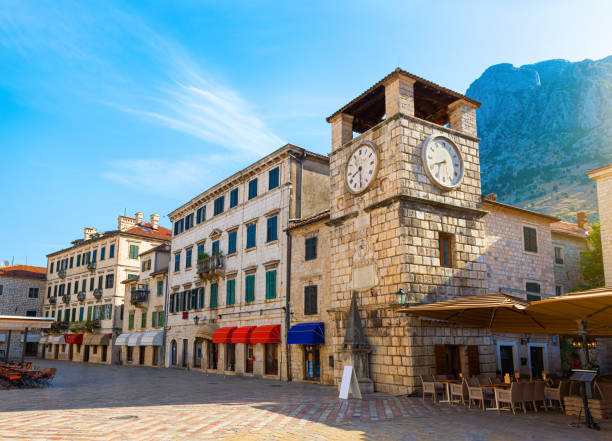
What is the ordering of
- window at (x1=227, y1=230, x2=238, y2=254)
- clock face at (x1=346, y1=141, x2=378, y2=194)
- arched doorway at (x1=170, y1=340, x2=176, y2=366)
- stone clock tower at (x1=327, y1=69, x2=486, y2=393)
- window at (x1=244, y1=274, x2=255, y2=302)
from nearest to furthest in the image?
stone clock tower at (x1=327, y1=69, x2=486, y2=393) → clock face at (x1=346, y1=141, x2=378, y2=194) → window at (x1=244, y1=274, x2=255, y2=302) → window at (x1=227, y1=230, x2=238, y2=254) → arched doorway at (x1=170, y1=340, x2=176, y2=366)

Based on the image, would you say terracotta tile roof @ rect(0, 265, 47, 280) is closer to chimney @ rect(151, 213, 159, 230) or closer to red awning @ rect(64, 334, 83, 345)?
red awning @ rect(64, 334, 83, 345)

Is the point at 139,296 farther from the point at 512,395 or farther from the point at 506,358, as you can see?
the point at 512,395

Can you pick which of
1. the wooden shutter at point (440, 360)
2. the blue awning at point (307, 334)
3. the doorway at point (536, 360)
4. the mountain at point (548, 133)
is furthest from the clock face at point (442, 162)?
the mountain at point (548, 133)

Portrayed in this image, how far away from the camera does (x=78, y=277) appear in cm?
5384

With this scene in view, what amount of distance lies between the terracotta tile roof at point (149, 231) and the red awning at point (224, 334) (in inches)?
929

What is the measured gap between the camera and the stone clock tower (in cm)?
1662

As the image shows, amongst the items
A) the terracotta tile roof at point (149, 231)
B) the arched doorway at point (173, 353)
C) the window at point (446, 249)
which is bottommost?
the arched doorway at point (173, 353)

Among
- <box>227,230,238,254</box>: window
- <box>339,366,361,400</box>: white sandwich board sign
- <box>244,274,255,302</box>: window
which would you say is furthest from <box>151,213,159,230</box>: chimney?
<box>339,366,361,400</box>: white sandwich board sign

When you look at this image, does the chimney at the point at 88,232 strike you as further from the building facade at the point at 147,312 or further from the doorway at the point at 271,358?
the doorway at the point at 271,358

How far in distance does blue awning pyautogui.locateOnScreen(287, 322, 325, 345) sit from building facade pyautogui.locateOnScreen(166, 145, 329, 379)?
204 centimetres

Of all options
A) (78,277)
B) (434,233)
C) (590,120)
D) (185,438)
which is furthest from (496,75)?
(185,438)

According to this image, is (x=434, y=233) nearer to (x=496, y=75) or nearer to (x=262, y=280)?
(x=262, y=280)

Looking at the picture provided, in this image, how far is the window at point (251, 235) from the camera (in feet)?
93.8

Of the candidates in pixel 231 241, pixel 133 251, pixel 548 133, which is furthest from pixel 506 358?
pixel 548 133
